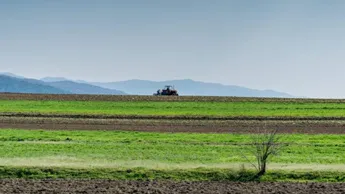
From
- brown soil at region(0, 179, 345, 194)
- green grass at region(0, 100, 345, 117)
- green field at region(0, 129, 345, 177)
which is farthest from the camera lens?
green grass at region(0, 100, 345, 117)

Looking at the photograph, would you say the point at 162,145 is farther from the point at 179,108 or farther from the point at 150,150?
the point at 179,108

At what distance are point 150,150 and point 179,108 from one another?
1681 inches

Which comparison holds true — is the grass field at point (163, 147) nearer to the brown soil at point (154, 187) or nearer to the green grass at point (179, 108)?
the green grass at point (179, 108)

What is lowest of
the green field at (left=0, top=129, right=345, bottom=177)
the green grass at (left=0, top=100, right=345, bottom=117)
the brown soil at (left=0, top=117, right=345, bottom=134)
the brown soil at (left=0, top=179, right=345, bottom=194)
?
the brown soil at (left=0, top=179, right=345, bottom=194)

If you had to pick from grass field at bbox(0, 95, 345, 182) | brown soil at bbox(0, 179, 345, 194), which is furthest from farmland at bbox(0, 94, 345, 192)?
brown soil at bbox(0, 179, 345, 194)

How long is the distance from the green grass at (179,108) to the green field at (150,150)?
23487 millimetres

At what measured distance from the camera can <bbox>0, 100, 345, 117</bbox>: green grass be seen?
7094cm

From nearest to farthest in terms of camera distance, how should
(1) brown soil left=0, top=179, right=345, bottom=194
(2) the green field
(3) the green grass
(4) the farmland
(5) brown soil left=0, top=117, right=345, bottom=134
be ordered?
(1) brown soil left=0, top=179, right=345, bottom=194 → (4) the farmland → (2) the green field → (5) brown soil left=0, top=117, right=345, bottom=134 → (3) the green grass

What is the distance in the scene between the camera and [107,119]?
61.8 meters

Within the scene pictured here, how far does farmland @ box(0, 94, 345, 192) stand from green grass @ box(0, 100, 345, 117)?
0.27 meters

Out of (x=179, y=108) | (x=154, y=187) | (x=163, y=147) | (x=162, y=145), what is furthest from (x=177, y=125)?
(x=154, y=187)

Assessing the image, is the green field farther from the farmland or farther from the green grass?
the green grass

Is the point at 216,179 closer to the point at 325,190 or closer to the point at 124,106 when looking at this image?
the point at 325,190

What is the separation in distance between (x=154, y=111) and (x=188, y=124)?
16790mm
